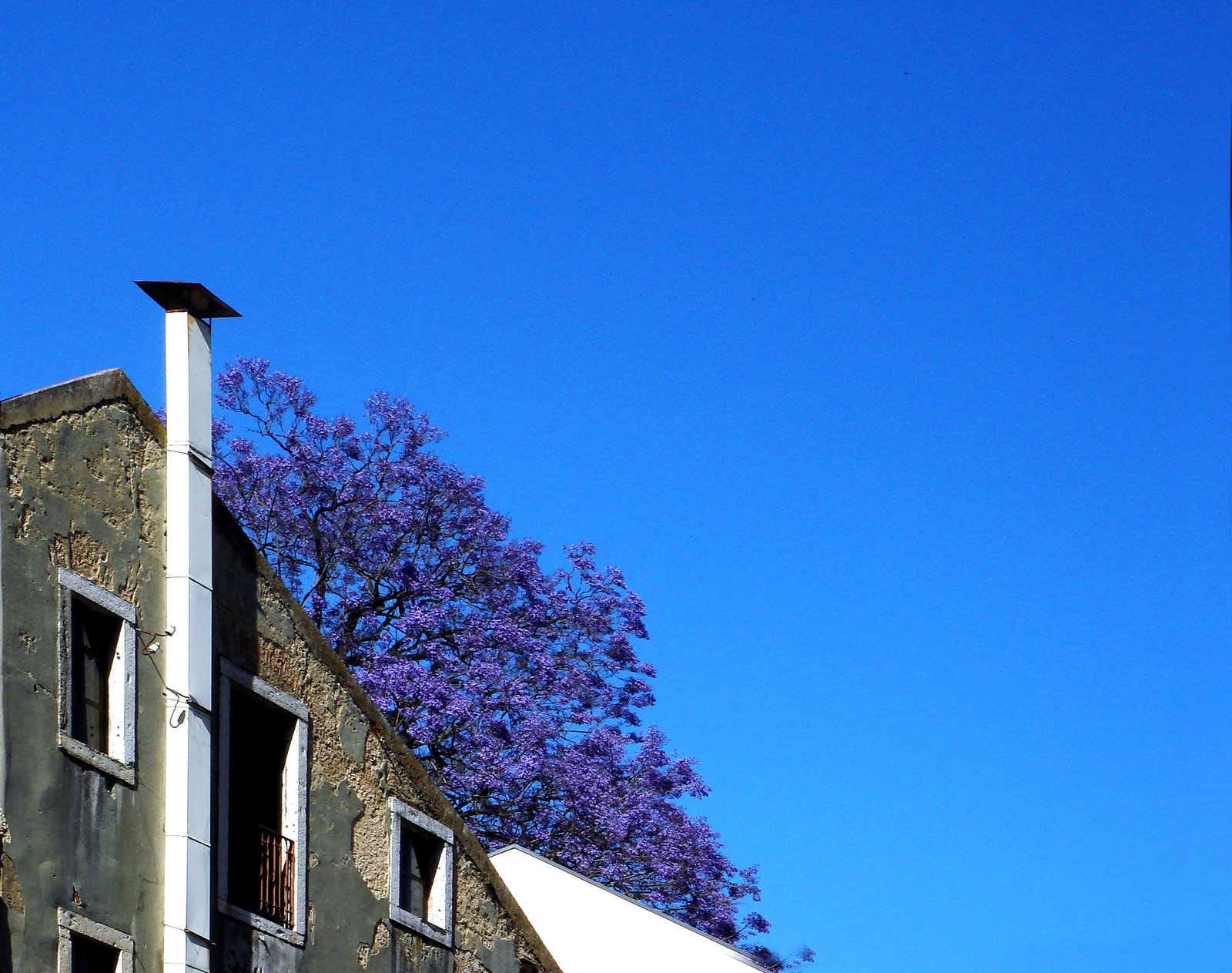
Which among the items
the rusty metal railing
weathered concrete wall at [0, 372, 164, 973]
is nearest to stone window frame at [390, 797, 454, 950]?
the rusty metal railing

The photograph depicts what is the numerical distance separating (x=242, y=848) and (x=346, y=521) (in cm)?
1192

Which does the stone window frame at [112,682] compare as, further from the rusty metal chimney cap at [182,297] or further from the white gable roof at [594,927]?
the white gable roof at [594,927]

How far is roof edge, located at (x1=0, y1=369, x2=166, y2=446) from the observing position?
34.8 ft

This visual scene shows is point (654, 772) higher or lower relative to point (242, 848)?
higher

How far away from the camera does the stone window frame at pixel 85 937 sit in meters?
10.3

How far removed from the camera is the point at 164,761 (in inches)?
452

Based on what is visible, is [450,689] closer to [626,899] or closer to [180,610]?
[626,899]

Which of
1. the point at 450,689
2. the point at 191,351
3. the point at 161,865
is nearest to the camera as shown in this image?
the point at 161,865

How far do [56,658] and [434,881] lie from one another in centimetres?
552

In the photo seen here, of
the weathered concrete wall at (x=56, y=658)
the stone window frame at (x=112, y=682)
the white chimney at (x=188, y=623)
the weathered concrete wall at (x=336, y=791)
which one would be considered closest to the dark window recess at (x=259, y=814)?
the weathered concrete wall at (x=336, y=791)

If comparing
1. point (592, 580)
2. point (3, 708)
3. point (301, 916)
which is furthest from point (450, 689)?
point (3, 708)

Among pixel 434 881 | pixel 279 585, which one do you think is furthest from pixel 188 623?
pixel 434 881

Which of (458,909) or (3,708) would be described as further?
(458,909)

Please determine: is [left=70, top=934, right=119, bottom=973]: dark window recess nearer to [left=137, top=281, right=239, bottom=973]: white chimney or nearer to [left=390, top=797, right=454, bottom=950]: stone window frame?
[left=137, top=281, right=239, bottom=973]: white chimney
